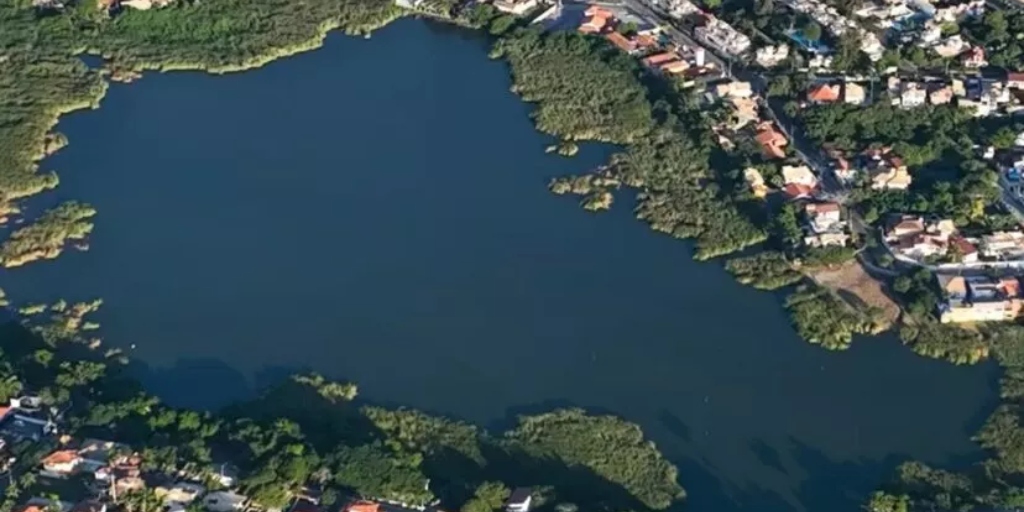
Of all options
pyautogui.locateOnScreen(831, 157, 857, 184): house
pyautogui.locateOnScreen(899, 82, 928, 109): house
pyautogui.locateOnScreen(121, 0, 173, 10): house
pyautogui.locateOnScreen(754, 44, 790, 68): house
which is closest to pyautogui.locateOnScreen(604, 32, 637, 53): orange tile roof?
pyautogui.locateOnScreen(754, 44, 790, 68): house

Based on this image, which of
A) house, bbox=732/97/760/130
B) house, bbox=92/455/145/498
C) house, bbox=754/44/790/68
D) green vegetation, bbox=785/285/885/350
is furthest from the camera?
house, bbox=754/44/790/68

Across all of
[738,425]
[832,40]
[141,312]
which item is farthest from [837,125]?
[141,312]

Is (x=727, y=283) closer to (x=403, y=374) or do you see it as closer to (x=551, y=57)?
(x=403, y=374)

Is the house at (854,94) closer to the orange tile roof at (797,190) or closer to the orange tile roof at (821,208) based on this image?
the orange tile roof at (797,190)

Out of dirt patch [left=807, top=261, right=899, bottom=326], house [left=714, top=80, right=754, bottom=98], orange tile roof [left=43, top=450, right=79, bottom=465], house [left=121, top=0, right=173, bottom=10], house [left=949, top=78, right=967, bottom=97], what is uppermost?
house [left=121, top=0, right=173, bottom=10]

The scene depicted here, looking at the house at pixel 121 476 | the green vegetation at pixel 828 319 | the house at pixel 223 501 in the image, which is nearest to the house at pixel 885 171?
the green vegetation at pixel 828 319

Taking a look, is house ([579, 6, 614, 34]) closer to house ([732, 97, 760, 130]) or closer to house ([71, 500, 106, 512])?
house ([732, 97, 760, 130])

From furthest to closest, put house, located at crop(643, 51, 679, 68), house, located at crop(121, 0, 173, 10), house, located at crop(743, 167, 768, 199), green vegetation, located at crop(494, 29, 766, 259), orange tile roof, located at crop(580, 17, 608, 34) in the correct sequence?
house, located at crop(121, 0, 173, 10) < orange tile roof, located at crop(580, 17, 608, 34) < house, located at crop(643, 51, 679, 68) < house, located at crop(743, 167, 768, 199) < green vegetation, located at crop(494, 29, 766, 259)
